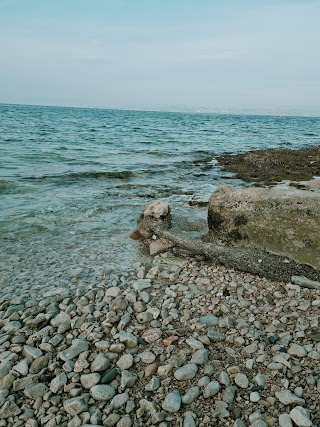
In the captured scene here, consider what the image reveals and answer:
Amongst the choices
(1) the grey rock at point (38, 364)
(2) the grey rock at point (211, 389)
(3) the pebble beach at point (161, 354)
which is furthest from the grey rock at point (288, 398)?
(1) the grey rock at point (38, 364)

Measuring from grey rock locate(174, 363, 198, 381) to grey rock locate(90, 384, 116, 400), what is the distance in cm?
70

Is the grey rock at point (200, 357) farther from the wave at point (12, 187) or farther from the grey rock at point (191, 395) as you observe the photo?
the wave at point (12, 187)

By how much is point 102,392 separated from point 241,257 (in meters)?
3.72

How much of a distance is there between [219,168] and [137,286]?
16.1m

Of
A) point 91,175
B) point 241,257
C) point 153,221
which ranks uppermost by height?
point 153,221

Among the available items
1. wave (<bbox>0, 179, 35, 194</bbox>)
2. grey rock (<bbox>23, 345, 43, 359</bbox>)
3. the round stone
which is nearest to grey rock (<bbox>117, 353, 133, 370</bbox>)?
grey rock (<bbox>23, 345, 43, 359</bbox>)

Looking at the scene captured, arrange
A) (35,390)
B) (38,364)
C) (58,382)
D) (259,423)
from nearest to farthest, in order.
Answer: (259,423) < (35,390) < (58,382) < (38,364)

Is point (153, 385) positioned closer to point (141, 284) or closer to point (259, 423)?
point (259, 423)

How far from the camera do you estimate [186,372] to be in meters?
3.77

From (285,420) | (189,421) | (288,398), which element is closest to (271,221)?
(288,398)

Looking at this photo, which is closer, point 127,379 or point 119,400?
point 119,400

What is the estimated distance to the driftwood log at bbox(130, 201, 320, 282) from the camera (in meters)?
6.01

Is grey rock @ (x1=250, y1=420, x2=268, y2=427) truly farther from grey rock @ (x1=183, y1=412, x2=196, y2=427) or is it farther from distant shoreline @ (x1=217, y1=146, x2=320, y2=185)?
distant shoreline @ (x1=217, y1=146, x2=320, y2=185)

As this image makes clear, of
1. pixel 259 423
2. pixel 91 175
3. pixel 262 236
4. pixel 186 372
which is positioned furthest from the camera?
pixel 91 175
